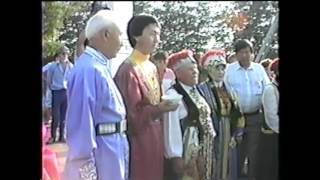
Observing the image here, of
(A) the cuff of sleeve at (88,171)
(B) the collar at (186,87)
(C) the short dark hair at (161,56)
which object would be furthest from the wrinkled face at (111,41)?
(A) the cuff of sleeve at (88,171)

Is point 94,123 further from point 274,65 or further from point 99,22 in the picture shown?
point 274,65

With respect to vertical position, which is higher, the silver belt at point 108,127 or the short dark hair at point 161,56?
Result: the short dark hair at point 161,56

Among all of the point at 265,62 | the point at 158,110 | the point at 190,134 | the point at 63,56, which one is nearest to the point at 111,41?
the point at 63,56

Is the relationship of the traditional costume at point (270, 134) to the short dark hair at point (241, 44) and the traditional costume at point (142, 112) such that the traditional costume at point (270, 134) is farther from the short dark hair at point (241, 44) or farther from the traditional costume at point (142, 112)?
the traditional costume at point (142, 112)

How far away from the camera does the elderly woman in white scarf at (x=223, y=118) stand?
2.37 meters

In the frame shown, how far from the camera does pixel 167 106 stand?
93.7 inches

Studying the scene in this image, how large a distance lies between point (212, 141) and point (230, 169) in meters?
0.11

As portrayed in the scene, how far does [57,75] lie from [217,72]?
527mm

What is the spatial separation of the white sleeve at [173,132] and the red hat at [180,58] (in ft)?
0.42

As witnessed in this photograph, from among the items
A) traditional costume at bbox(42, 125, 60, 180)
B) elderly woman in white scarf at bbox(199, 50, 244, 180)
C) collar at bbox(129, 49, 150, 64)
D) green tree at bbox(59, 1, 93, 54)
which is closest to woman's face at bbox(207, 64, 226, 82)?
elderly woman in white scarf at bbox(199, 50, 244, 180)

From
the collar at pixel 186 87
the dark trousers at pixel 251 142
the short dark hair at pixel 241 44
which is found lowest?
the dark trousers at pixel 251 142
